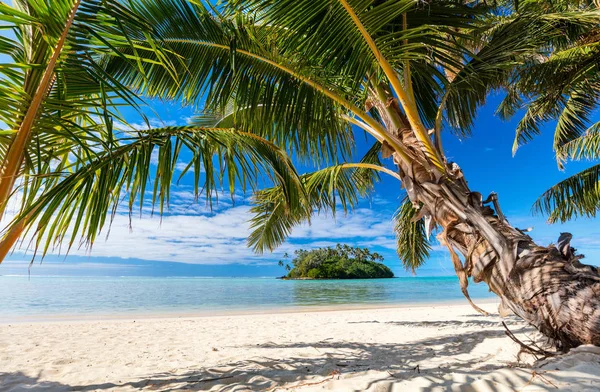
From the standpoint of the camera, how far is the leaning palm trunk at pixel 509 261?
72.8 inches

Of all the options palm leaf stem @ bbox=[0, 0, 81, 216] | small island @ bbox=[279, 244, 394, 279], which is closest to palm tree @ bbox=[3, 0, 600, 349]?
palm leaf stem @ bbox=[0, 0, 81, 216]

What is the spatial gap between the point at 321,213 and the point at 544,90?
3.67 m

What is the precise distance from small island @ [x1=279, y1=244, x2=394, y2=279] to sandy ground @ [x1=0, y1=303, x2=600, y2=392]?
4571 cm

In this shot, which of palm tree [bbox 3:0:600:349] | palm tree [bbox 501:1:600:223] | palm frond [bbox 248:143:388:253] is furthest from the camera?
palm frond [bbox 248:143:388:253]

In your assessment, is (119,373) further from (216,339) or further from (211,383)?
(216,339)

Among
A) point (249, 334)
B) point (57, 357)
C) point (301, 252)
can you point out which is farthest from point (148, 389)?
point (301, 252)

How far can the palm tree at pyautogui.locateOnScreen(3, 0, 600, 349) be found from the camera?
6.55 ft

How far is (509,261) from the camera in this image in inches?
83.3

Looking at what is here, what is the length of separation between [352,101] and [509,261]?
1.84 m

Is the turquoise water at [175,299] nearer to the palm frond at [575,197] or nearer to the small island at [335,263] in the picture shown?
the palm frond at [575,197]

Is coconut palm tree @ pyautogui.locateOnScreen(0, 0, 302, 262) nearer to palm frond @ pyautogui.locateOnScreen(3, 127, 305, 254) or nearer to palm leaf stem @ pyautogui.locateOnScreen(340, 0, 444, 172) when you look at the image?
palm frond @ pyautogui.locateOnScreen(3, 127, 305, 254)

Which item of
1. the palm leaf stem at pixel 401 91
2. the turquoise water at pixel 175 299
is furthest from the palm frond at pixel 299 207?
the turquoise water at pixel 175 299

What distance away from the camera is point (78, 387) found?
297 cm

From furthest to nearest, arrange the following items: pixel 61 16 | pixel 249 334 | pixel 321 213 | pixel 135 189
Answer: pixel 249 334, pixel 321 213, pixel 135 189, pixel 61 16
